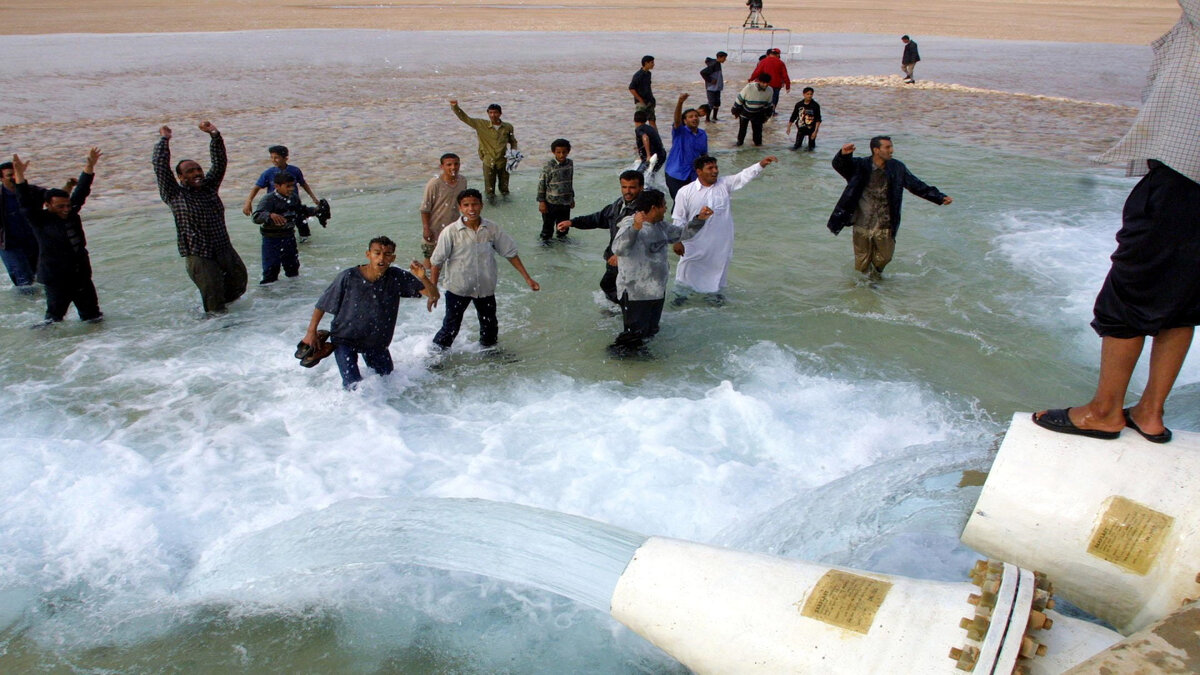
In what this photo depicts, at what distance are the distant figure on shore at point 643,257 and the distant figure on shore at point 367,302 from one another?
164 centimetres

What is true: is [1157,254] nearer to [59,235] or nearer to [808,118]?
[59,235]

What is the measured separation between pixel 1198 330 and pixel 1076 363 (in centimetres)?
147

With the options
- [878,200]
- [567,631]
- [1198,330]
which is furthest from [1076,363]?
[567,631]

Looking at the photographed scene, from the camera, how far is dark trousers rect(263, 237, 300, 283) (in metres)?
9.17

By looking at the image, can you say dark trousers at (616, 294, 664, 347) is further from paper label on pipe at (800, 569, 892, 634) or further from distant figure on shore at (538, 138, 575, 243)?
paper label on pipe at (800, 569, 892, 634)

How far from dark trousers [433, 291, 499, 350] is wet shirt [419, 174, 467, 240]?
162 centimetres

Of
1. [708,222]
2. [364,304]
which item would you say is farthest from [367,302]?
[708,222]

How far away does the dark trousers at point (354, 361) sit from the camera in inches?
273

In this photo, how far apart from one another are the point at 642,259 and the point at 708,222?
1470mm

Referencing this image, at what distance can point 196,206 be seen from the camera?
8.07 meters

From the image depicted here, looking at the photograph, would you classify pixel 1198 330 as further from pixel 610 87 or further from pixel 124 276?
pixel 610 87

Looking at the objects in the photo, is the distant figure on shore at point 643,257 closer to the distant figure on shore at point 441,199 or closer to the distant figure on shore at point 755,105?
the distant figure on shore at point 441,199

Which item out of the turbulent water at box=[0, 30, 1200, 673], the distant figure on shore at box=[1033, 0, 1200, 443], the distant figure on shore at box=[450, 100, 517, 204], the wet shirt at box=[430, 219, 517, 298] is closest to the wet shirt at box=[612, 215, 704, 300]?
the turbulent water at box=[0, 30, 1200, 673]

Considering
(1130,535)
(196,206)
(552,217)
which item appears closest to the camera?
(1130,535)
